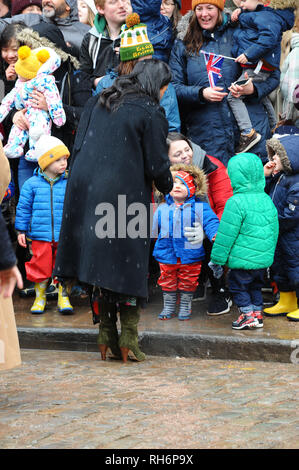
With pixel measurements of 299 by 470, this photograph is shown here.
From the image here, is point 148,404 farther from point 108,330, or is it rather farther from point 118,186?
point 118,186

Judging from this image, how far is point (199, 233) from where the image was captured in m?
7.66

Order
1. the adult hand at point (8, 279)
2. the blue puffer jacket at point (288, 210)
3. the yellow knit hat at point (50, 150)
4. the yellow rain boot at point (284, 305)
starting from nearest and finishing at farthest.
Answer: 1. the adult hand at point (8, 279)
2. the blue puffer jacket at point (288, 210)
3. the yellow rain boot at point (284, 305)
4. the yellow knit hat at point (50, 150)

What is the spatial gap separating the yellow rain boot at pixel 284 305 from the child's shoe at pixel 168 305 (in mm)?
814

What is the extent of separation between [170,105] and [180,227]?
125 centimetres

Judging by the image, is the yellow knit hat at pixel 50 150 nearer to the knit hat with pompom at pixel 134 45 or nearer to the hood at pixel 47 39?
the hood at pixel 47 39

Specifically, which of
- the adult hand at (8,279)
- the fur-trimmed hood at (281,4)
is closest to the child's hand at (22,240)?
the fur-trimmed hood at (281,4)

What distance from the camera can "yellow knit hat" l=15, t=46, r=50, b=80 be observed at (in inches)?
330

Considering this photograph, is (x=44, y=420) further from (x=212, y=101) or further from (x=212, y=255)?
(x=212, y=101)

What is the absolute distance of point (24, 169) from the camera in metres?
8.60

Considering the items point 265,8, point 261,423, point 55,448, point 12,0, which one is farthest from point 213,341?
point 12,0

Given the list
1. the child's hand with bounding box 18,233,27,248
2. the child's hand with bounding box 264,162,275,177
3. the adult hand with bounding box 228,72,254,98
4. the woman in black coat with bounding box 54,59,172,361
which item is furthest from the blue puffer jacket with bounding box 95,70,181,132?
the woman in black coat with bounding box 54,59,172,361

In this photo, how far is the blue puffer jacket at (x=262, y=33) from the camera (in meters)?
8.27

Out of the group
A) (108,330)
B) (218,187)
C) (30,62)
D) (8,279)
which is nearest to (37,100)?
(30,62)

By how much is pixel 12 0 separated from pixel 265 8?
3.13 metres
